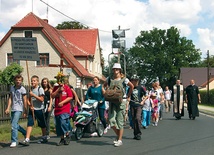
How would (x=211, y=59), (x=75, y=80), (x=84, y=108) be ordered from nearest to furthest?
1. (x=84, y=108)
2. (x=75, y=80)
3. (x=211, y=59)

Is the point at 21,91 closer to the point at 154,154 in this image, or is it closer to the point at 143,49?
the point at 154,154

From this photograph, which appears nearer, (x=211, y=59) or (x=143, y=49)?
(x=143, y=49)

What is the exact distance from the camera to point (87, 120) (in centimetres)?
1156

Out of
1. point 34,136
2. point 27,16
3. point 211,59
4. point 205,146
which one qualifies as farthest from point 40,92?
point 211,59

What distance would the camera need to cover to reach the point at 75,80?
38.9m

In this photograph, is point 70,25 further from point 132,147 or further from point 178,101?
point 132,147

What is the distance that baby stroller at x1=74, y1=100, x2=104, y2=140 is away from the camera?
11469 millimetres

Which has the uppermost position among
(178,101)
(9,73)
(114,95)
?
(9,73)

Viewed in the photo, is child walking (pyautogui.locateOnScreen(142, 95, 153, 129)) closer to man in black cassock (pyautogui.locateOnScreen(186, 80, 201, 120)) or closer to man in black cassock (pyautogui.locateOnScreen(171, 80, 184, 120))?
man in black cassock (pyautogui.locateOnScreen(171, 80, 184, 120))

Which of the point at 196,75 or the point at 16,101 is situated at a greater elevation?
the point at 196,75

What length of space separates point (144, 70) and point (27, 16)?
160 ft

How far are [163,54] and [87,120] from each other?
73.5 m

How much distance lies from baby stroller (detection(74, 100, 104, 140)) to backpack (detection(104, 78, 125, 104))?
1696 millimetres

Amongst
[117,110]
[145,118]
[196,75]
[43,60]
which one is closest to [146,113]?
[145,118]
